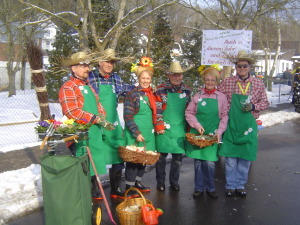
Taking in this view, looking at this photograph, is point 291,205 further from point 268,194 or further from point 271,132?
point 271,132

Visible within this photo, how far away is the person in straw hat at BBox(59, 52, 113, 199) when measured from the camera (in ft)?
12.2

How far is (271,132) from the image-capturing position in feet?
32.6

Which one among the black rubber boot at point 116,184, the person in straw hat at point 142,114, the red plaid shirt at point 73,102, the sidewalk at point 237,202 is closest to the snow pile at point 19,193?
the sidewalk at point 237,202

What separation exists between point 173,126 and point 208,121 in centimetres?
50

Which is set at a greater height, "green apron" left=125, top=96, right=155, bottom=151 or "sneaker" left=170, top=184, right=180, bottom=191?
"green apron" left=125, top=96, right=155, bottom=151

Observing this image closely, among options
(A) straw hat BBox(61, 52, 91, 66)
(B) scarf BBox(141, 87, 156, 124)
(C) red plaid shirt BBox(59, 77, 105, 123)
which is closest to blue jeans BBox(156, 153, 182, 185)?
(B) scarf BBox(141, 87, 156, 124)

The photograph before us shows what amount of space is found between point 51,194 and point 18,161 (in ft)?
11.7

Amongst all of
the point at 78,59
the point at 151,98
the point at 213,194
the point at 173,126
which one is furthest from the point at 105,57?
the point at 213,194

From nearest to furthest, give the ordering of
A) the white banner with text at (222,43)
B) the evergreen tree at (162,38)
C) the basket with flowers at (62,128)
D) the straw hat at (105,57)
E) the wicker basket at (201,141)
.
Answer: the basket with flowers at (62,128) → the straw hat at (105,57) → the wicker basket at (201,141) → the white banner with text at (222,43) → the evergreen tree at (162,38)

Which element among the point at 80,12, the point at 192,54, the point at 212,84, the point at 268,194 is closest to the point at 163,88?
the point at 212,84

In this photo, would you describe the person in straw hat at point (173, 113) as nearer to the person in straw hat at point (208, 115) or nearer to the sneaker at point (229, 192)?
the person in straw hat at point (208, 115)

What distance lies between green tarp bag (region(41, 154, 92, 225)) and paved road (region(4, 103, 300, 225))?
83 centimetres

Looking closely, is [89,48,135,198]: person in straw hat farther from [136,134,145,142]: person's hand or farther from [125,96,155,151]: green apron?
[136,134,145,142]: person's hand

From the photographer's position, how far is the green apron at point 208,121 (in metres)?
4.49
